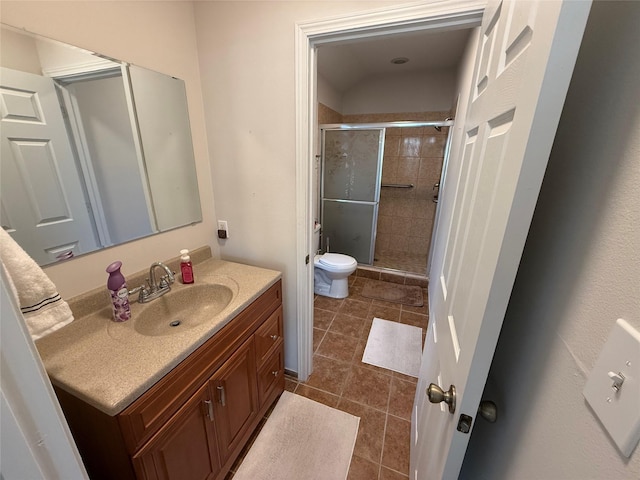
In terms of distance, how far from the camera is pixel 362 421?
1.55m

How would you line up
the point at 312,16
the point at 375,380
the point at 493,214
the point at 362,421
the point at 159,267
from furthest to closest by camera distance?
1. the point at 375,380
2. the point at 362,421
3. the point at 159,267
4. the point at 312,16
5. the point at 493,214

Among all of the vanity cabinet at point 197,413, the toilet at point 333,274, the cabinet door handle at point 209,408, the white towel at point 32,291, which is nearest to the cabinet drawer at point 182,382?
the vanity cabinet at point 197,413

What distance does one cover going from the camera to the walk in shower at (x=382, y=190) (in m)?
3.12

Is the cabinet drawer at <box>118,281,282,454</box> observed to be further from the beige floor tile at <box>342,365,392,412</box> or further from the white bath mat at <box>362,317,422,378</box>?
the white bath mat at <box>362,317,422,378</box>

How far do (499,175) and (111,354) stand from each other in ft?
3.90

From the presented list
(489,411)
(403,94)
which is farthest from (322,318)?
(403,94)

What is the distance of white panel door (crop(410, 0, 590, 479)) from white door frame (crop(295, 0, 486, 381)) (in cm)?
29

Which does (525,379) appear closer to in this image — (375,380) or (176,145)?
(375,380)

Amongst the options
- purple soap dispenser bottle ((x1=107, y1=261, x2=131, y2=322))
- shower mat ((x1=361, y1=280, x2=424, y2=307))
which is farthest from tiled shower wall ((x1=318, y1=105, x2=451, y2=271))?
purple soap dispenser bottle ((x1=107, y1=261, x2=131, y2=322))

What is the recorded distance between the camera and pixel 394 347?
2125 millimetres

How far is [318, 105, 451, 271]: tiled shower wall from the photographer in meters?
3.26

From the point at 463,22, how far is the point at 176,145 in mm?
1401

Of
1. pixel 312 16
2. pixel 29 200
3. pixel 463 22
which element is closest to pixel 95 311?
pixel 29 200

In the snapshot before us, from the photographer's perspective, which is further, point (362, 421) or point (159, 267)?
point (362, 421)
